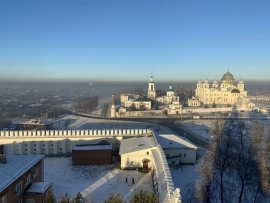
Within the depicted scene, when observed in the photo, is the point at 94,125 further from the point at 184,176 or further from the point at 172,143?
the point at 184,176

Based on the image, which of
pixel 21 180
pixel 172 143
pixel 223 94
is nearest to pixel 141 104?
pixel 223 94

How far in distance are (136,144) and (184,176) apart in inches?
164

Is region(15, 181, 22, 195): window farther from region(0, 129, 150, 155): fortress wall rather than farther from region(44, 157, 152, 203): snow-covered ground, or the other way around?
region(0, 129, 150, 155): fortress wall

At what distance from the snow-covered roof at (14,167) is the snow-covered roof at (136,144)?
20.8 feet

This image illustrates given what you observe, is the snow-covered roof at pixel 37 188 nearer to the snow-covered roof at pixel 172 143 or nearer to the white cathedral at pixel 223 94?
the snow-covered roof at pixel 172 143

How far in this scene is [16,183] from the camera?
41.0 feet

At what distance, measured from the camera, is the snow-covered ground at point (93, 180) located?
1551 centimetres

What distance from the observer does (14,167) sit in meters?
13.3

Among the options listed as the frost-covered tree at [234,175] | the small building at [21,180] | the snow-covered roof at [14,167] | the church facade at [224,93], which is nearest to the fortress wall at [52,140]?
the snow-covered roof at [14,167]

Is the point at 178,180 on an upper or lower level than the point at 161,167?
lower

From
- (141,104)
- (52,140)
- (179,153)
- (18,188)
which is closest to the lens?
(18,188)

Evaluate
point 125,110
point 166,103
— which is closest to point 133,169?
point 125,110

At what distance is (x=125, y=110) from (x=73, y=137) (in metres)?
35.3

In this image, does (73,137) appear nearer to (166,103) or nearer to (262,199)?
(262,199)
